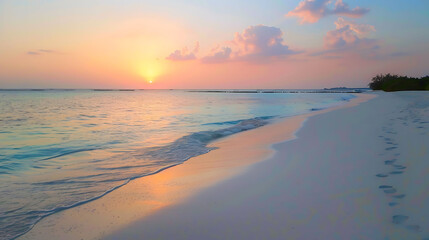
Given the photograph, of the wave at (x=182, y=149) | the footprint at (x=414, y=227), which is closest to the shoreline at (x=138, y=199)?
the wave at (x=182, y=149)

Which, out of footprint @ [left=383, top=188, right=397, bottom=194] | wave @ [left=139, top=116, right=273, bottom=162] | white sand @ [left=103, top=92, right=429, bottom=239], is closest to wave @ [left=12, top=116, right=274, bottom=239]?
wave @ [left=139, top=116, right=273, bottom=162]

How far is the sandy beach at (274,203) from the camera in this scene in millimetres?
2701

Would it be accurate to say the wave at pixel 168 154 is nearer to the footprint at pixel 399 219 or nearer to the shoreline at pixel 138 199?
the shoreline at pixel 138 199

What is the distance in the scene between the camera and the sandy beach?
270 centimetres

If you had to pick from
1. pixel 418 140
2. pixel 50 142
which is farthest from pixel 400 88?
pixel 50 142

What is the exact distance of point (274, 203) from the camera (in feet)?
11.2

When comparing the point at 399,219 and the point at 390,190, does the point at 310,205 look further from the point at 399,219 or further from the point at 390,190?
the point at 390,190

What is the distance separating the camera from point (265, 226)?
2826 millimetres

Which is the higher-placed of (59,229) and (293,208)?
(293,208)

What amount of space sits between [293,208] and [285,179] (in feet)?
4.14

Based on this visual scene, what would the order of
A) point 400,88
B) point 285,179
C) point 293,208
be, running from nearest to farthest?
point 293,208 < point 285,179 < point 400,88

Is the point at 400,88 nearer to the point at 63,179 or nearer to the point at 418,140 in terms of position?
the point at 418,140

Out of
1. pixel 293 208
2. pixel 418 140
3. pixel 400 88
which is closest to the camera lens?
pixel 293 208

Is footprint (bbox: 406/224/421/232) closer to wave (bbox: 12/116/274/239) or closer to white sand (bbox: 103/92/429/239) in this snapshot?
white sand (bbox: 103/92/429/239)
